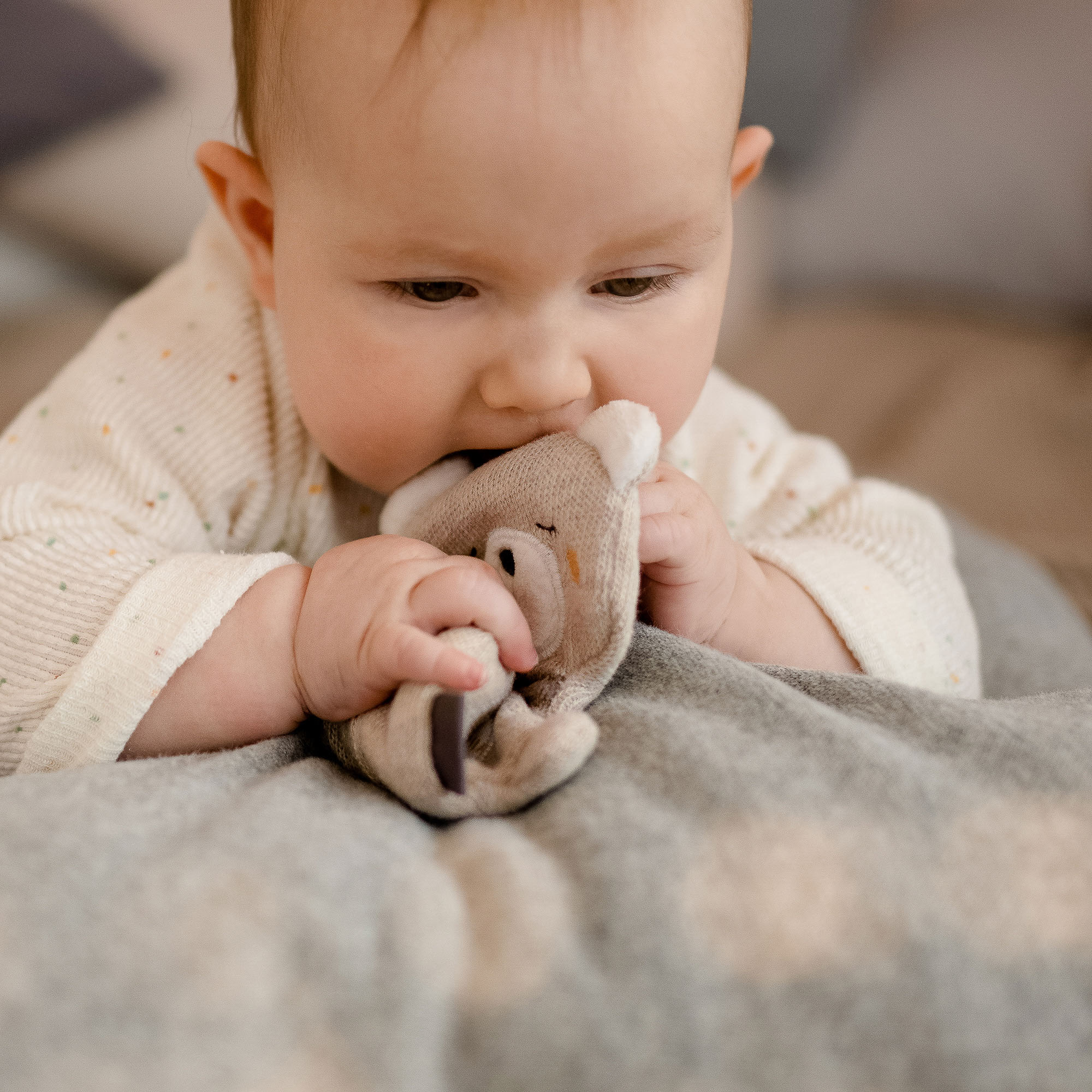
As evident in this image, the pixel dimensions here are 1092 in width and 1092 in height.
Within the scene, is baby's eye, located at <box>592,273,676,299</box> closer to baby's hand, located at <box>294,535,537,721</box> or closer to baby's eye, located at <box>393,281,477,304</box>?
baby's eye, located at <box>393,281,477,304</box>

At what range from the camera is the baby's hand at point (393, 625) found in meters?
0.54

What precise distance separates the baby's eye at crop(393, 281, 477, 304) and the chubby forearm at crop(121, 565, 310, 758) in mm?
208

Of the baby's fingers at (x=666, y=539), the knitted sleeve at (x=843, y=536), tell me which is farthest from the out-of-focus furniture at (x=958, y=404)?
the baby's fingers at (x=666, y=539)

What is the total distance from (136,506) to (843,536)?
0.55 meters

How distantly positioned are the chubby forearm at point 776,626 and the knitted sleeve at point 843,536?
0.01m

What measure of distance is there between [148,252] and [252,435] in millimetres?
754

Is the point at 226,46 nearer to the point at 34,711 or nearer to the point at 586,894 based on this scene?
the point at 34,711

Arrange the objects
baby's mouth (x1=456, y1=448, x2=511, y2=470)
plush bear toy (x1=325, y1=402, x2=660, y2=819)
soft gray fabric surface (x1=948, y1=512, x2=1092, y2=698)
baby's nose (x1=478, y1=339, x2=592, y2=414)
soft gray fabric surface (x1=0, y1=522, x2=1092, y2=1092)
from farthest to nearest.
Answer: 1. soft gray fabric surface (x1=948, y1=512, x2=1092, y2=698)
2. baby's mouth (x1=456, y1=448, x2=511, y2=470)
3. baby's nose (x1=478, y1=339, x2=592, y2=414)
4. plush bear toy (x1=325, y1=402, x2=660, y2=819)
5. soft gray fabric surface (x1=0, y1=522, x2=1092, y2=1092)

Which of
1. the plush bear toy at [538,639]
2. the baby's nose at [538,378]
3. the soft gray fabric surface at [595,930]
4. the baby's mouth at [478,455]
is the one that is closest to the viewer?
the soft gray fabric surface at [595,930]

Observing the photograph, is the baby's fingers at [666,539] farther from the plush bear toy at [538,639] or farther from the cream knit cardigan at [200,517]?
the cream knit cardigan at [200,517]

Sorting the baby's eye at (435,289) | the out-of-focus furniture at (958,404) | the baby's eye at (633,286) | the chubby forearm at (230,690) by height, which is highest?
the baby's eye at (633,286)

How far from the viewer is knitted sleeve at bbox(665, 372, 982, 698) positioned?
0.75 m

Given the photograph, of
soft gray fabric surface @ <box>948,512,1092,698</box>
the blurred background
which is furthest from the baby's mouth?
the blurred background

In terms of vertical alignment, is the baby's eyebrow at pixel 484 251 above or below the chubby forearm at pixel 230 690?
above
